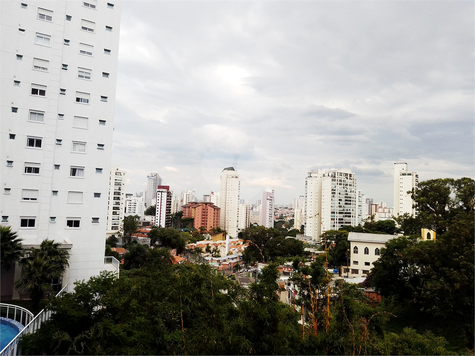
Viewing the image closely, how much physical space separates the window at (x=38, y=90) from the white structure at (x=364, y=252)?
59.7ft

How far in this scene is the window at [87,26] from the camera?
10.4 meters

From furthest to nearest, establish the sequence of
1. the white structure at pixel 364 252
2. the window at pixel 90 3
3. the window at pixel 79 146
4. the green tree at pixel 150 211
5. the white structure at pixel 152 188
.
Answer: the white structure at pixel 152 188 < the green tree at pixel 150 211 < the white structure at pixel 364 252 < the window at pixel 90 3 < the window at pixel 79 146

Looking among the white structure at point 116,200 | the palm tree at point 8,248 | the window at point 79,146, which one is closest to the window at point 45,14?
the window at point 79,146

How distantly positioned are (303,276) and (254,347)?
1.00 metres

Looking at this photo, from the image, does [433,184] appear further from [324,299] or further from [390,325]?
[324,299]

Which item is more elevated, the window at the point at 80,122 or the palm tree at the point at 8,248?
the window at the point at 80,122

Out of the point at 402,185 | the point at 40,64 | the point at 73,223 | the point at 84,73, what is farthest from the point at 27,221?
the point at 402,185

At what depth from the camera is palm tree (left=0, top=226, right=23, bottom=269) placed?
761 centimetres

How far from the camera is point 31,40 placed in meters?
9.64

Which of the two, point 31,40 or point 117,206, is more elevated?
point 31,40

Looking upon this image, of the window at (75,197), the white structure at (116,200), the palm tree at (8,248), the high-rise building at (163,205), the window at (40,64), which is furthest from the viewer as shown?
the high-rise building at (163,205)

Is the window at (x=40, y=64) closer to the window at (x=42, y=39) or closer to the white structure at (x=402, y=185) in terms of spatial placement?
the window at (x=42, y=39)

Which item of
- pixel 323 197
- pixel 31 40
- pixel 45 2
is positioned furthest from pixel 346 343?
pixel 323 197

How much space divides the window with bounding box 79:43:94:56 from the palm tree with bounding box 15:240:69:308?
21.8ft
